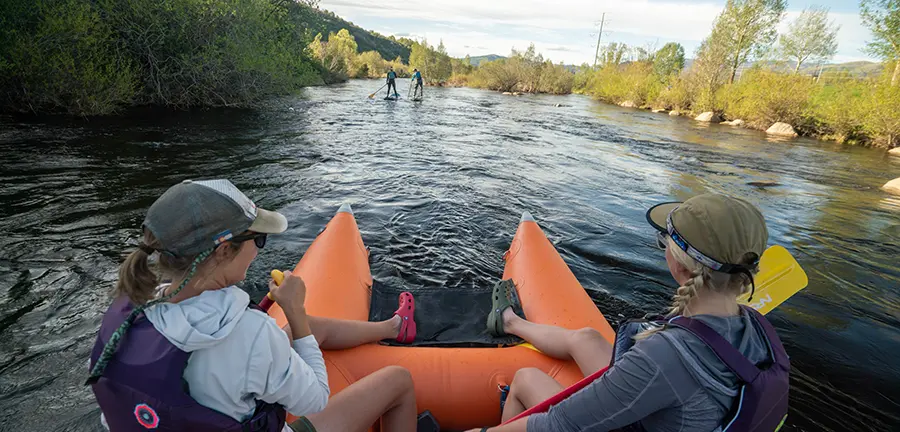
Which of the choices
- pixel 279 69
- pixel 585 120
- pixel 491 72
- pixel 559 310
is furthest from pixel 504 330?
pixel 491 72

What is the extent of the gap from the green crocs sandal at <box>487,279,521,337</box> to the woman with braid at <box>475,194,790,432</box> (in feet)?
3.98

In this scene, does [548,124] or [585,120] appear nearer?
[548,124]

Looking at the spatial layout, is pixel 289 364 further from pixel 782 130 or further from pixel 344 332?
pixel 782 130

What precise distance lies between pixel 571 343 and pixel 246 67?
11740 millimetres

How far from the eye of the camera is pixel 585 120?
56.6ft

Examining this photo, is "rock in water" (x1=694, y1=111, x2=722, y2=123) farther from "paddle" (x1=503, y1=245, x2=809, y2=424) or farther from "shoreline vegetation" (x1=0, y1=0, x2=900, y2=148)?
"paddle" (x1=503, y1=245, x2=809, y2=424)

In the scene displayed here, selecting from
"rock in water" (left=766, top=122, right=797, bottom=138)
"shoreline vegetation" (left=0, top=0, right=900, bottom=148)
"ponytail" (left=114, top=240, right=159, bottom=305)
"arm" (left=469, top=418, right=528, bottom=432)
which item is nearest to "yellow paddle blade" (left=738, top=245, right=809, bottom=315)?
"arm" (left=469, top=418, right=528, bottom=432)

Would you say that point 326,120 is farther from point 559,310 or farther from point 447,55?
point 447,55

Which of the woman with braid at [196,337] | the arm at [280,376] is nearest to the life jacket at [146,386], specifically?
the woman with braid at [196,337]

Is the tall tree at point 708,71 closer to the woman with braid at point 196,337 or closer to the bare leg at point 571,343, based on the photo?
the bare leg at point 571,343

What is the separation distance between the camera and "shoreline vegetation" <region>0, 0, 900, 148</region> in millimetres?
8453

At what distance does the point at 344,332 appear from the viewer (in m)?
2.07

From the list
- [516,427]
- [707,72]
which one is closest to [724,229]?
[516,427]

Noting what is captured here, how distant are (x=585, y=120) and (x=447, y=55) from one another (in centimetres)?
3313
